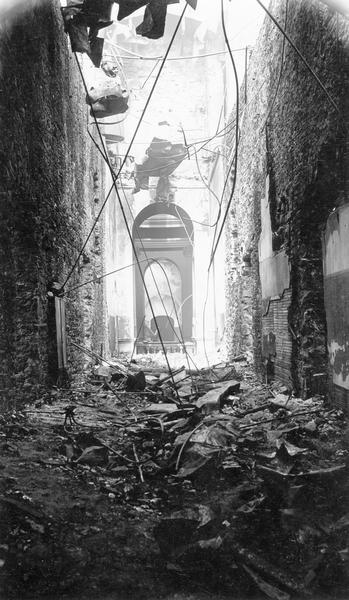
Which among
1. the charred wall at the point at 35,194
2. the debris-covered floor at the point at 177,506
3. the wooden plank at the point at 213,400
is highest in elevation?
the charred wall at the point at 35,194

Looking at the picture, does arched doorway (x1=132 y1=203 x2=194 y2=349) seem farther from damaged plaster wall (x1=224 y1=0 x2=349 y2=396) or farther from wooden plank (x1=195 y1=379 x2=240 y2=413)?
wooden plank (x1=195 y1=379 x2=240 y2=413)

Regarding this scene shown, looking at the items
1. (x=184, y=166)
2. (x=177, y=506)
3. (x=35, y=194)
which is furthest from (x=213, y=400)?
(x=184, y=166)

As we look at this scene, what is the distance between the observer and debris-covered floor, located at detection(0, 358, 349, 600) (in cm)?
196

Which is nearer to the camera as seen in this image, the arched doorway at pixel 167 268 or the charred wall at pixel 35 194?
the charred wall at pixel 35 194

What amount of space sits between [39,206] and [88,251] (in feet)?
11.7

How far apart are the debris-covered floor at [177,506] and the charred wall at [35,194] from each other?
0.87m

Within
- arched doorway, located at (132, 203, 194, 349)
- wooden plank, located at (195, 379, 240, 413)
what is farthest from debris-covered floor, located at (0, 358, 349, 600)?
arched doorway, located at (132, 203, 194, 349)

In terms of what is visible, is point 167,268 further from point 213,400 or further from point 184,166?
point 213,400

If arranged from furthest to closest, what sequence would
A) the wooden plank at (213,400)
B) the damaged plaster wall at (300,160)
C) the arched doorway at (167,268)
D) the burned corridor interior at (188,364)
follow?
the arched doorway at (167,268)
the wooden plank at (213,400)
the damaged plaster wall at (300,160)
the burned corridor interior at (188,364)

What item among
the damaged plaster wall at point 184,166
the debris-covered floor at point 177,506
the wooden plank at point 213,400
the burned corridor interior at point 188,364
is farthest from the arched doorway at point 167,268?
the debris-covered floor at point 177,506

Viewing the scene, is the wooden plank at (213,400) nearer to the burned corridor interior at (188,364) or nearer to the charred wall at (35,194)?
the burned corridor interior at (188,364)

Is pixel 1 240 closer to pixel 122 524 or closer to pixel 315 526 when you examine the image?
pixel 122 524

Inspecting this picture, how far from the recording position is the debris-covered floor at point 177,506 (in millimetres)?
1960

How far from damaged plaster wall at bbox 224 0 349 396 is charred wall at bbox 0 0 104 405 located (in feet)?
8.09
